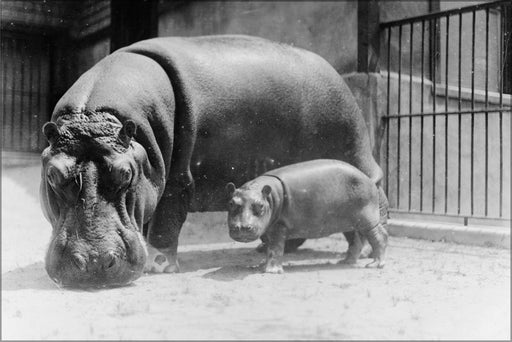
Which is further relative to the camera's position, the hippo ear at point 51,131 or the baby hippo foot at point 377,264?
the baby hippo foot at point 377,264

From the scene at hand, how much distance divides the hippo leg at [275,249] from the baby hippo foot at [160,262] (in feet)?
1.81

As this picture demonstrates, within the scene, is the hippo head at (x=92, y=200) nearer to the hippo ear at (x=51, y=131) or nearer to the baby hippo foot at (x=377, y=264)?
the hippo ear at (x=51, y=131)

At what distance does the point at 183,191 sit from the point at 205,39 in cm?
112

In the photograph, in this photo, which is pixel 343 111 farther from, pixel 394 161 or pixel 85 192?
pixel 85 192

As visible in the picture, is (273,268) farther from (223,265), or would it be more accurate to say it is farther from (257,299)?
(257,299)

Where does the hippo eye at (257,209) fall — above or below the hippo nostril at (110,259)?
above

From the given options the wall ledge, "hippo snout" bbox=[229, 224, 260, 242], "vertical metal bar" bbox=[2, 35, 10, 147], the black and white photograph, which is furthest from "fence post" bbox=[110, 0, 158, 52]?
the wall ledge

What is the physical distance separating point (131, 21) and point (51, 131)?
3.30m

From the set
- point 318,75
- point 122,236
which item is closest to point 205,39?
point 318,75

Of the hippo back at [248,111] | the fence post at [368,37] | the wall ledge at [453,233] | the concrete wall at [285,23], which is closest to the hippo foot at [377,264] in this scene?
the hippo back at [248,111]

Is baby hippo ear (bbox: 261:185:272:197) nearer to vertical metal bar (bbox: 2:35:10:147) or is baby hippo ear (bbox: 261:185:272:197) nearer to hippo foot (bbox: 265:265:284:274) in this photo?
hippo foot (bbox: 265:265:284:274)

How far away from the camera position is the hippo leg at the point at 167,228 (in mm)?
3738

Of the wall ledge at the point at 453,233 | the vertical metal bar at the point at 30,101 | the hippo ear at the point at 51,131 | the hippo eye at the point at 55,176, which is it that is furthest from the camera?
the wall ledge at the point at 453,233

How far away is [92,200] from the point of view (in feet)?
9.65
